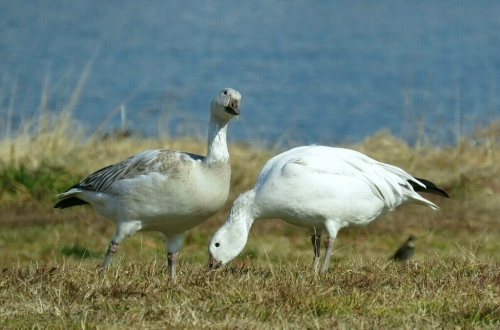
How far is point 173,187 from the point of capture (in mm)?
6590

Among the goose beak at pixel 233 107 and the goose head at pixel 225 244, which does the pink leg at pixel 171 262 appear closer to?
the goose head at pixel 225 244

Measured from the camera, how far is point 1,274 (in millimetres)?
5875

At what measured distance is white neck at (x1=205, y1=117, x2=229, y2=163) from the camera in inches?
265

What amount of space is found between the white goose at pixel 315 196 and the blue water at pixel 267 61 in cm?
791

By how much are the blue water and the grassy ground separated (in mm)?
4855

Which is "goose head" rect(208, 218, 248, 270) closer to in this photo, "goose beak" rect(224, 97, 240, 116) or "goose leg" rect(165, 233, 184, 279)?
"goose leg" rect(165, 233, 184, 279)

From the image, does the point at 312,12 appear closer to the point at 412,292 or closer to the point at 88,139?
the point at 88,139

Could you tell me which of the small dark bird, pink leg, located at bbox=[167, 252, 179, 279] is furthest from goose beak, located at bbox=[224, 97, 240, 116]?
the small dark bird

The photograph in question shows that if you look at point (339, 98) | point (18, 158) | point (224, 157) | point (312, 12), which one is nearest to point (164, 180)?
point (224, 157)

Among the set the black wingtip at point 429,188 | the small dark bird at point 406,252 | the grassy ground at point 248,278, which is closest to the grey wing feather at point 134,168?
the grassy ground at point 248,278

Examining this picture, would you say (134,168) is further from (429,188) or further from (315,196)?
(429,188)

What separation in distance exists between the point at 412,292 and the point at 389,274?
1.65 ft

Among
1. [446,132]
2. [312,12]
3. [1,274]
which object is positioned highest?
[1,274]

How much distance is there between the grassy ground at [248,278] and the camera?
4977mm
